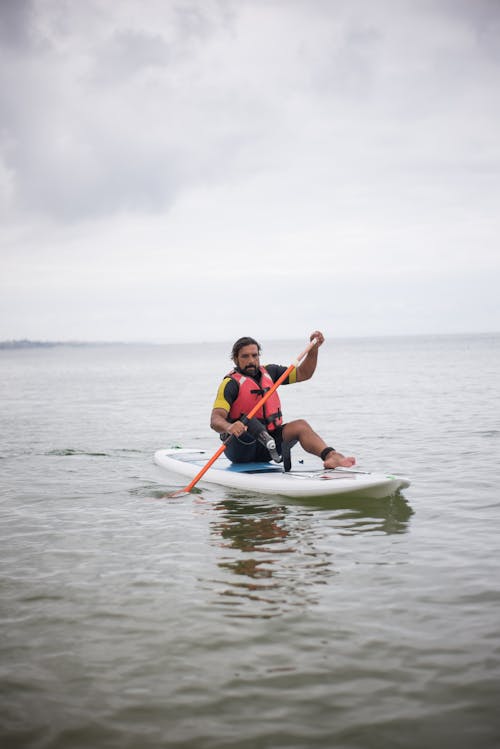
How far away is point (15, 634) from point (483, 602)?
10.3 feet

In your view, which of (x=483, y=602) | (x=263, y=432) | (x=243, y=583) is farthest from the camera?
(x=263, y=432)

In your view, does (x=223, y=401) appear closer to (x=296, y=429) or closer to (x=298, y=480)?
(x=296, y=429)

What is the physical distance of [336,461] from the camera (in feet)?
24.8

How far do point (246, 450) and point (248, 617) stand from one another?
4.52 m

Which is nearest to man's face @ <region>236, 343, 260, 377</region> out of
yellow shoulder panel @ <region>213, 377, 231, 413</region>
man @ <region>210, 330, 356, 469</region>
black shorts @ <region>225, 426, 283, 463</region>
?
man @ <region>210, 330, 356, 469</region>

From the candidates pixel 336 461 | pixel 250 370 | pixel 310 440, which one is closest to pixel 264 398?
pixel 250 370

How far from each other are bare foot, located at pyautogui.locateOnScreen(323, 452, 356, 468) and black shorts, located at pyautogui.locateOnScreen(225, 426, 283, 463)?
93 cm

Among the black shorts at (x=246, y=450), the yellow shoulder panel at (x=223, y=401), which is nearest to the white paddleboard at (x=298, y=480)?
the black shorts at (x=246, y=450)

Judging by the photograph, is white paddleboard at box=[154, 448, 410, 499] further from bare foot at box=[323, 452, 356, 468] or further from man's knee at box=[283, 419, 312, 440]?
man's knee at box=[283, 419, 312, 440]

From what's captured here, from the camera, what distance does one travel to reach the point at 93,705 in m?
3.34

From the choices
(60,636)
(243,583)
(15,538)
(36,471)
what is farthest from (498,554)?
(36,471)

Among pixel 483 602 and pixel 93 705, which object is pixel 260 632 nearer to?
pixel 93 705

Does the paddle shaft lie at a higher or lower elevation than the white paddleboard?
higher

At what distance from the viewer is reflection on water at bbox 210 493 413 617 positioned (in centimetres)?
468
